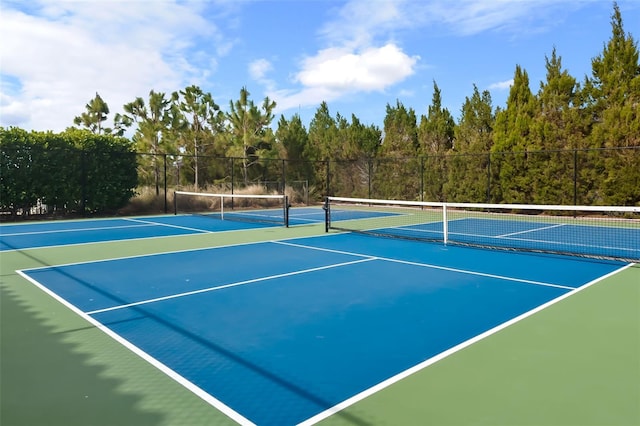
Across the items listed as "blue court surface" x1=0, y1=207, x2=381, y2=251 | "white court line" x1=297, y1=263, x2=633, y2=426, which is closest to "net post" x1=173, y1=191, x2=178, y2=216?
"blue court surface" x1=0, y1=207, x2=381, y2=251

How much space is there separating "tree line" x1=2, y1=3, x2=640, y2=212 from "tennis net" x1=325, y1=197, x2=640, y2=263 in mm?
1282

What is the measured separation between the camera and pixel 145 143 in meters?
25.6

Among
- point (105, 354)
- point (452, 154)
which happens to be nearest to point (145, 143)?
point (452, 154)

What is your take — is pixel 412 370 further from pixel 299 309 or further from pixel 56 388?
pixel 56 388

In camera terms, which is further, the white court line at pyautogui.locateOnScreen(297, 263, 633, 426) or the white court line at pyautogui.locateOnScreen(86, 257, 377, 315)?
the white court line at pyautogui.locateOnScreen(86, 257, 377, 315)

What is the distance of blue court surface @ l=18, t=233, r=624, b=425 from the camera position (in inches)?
130

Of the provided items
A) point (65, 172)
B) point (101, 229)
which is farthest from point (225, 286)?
point (65, 172)

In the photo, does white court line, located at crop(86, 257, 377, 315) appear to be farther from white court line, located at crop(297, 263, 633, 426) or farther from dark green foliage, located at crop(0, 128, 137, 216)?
dark green foliage, located at crop(0, 128, 137, 216)

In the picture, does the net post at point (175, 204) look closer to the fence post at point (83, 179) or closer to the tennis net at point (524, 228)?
the fence post at point (83, 179)

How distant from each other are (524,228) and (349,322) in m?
9.85

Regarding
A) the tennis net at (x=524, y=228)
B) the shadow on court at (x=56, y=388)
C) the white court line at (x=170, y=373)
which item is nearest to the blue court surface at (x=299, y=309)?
the white court line at (x=170, y=373)

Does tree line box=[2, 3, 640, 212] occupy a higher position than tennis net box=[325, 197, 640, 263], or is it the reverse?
tree line box=[2, 3, 640, 212]

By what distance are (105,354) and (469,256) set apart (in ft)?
20.6

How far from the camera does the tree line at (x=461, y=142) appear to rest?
16.2m
